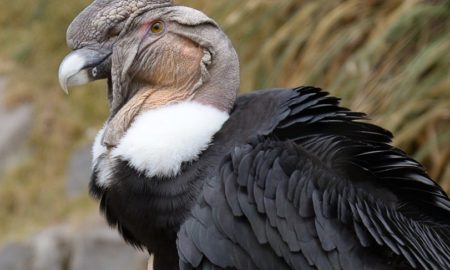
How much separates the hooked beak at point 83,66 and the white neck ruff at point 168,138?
225 millimetres

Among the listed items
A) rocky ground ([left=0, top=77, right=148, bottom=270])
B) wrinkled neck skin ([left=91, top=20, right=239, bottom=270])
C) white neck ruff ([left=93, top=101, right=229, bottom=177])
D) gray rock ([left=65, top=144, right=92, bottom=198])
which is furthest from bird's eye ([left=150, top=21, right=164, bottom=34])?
gray rock ([left=65, top=144, right=92, bottom=198])

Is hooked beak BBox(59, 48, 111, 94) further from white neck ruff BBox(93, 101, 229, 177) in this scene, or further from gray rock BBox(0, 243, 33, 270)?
gray rock BBox(0, 243, 33, 270)

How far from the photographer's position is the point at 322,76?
21.1ft

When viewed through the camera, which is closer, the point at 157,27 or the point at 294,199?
the point at 294,199

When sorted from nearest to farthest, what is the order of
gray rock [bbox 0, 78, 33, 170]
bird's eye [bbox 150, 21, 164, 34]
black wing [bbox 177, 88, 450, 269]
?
black wing [bbox 177, 88, 450, 269], bird's eye [bbox 150, 21, 164, 34], gray rock [bbox 0, 78, 33, 170]

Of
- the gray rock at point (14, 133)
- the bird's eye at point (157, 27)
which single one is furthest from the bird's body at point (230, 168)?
the gray rock at point (14, 133)

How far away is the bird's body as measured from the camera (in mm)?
3430

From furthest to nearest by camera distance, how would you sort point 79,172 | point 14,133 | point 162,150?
point 14,133 → point 79,172 → point 162,150

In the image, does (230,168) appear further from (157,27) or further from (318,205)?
(157,27)

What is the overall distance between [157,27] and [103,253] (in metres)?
3.73

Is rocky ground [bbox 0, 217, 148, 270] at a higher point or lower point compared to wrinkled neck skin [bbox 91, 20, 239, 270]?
lower

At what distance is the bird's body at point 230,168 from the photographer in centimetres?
343

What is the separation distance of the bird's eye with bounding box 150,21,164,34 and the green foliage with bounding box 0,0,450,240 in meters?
2.25

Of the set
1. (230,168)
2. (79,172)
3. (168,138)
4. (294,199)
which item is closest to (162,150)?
(168,138)
